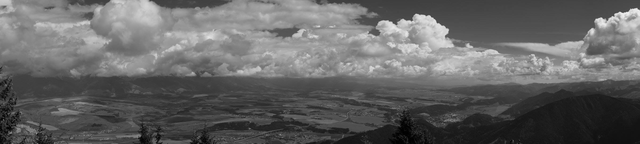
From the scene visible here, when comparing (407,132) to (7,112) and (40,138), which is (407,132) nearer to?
(7,112)

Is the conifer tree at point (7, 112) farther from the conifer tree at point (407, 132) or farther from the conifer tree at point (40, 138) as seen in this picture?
the conifer tree at point (407, 132)

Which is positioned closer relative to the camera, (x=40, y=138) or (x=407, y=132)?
(x=40, y=138)

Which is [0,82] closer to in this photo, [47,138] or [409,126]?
[47,138]

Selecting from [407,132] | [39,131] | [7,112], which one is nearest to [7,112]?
[7,112]

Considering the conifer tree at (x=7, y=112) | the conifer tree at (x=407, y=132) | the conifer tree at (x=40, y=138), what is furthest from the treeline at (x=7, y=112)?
the conifer tree at (x=407, y=132)

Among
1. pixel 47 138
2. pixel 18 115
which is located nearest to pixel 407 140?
pixel 18 115

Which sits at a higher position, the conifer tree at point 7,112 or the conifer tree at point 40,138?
the conifer tree at point 7,112
